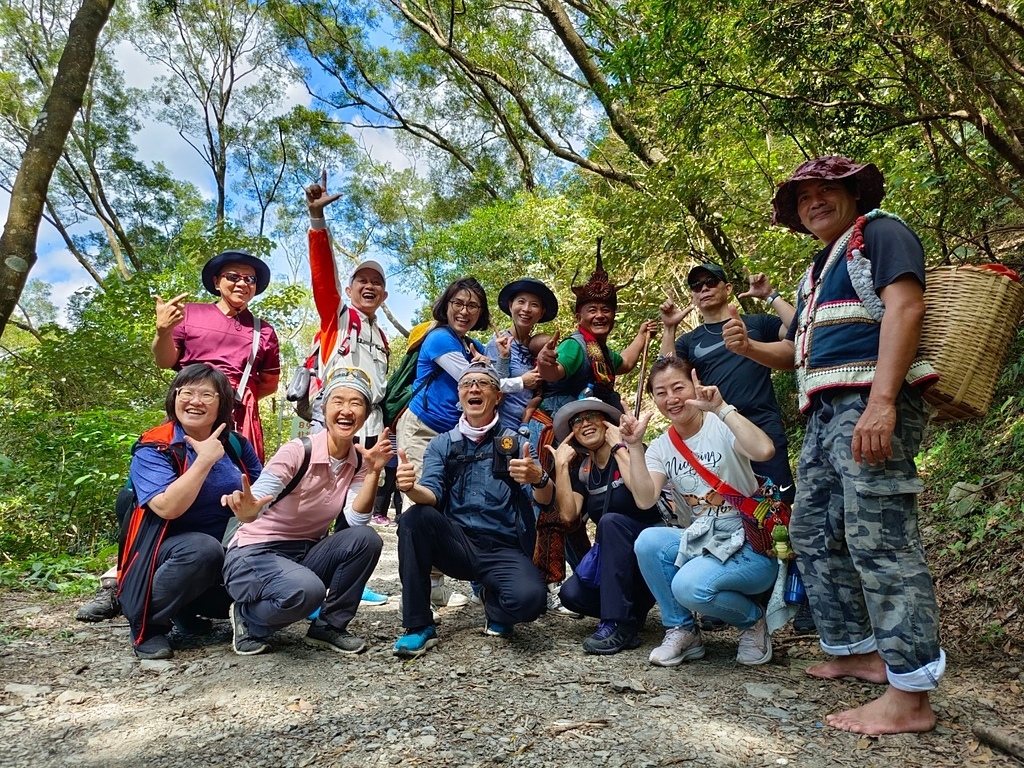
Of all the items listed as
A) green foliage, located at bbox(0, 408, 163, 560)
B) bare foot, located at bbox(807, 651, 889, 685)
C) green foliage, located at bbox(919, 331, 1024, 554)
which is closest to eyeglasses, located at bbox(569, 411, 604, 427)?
bare foot, located at bbox(807, 651, 889, 685)

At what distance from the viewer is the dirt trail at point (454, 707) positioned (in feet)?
7.68

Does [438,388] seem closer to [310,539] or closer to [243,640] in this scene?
[310,539]

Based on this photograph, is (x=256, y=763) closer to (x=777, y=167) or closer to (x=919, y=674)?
(x=919, y=674)

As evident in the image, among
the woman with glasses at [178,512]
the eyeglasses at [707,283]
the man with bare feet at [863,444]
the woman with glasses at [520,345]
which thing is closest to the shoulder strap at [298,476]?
the woman with glasses at [178,512]

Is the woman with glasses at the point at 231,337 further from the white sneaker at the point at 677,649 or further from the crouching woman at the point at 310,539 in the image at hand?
the white sneaker at the point at 677,649

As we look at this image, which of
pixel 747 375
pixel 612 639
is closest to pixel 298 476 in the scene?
pixel 612 639

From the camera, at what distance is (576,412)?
156 inches

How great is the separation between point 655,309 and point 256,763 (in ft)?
22.2

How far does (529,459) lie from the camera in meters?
3.58

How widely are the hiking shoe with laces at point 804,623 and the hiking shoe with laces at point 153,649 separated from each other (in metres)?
3.37

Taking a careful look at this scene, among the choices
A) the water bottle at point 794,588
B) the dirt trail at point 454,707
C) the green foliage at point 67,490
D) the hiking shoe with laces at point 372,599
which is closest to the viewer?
the dirt trail at point 454,707

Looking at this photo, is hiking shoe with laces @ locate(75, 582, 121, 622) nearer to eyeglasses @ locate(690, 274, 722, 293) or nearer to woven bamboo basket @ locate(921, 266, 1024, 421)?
eyeglasses @ locate(690, 274, 722, 293)

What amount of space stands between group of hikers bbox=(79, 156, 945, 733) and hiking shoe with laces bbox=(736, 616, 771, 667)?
0.04ft

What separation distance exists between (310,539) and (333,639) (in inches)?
21.8
